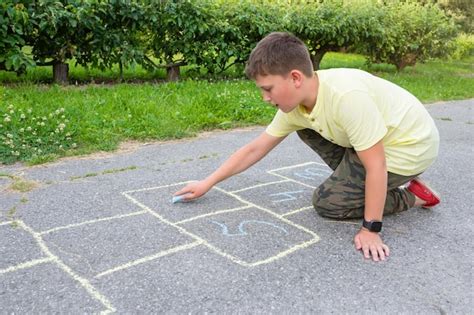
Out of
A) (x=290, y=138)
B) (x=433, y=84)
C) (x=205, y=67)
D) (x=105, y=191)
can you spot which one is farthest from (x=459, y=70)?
(x=105, y=191)

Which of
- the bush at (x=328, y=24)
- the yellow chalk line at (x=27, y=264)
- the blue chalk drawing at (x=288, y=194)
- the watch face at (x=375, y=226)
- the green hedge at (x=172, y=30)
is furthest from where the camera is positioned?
the bush at (x=328, y=24)

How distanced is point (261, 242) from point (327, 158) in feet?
2.34

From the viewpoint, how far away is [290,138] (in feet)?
15.0

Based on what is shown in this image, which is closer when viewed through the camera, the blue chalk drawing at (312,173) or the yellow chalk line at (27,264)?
the yellow chalk line at (27,264)

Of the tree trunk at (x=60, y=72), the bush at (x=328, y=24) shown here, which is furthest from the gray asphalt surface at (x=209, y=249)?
the bush at (x=328, y=24)

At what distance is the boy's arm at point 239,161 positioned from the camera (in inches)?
107

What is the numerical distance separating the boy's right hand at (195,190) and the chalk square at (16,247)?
82cm

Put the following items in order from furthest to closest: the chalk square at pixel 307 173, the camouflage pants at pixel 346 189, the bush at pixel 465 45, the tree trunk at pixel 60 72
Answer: the bush at pixel 465 45
the tree trunk at pixel 60 72
the chalk square at pixel 307 173
the camouflage pants at pixel 346 189

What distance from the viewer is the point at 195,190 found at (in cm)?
273

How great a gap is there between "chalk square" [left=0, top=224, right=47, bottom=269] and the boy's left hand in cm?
142

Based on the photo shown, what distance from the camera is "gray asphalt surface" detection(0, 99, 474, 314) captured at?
184cm

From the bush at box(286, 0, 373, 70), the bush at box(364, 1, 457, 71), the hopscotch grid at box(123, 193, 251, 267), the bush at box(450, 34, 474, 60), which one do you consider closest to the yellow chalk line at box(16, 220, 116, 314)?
the hopscotch grid at box(123, 193, 251, 267)

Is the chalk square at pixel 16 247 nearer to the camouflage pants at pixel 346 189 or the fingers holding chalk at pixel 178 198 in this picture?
the fingers holding chalk at pixel 178 198

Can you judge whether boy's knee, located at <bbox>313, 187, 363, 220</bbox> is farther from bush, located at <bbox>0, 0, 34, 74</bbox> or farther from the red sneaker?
bush, located at <bbox>0, 0, 34, 74</bbox>
